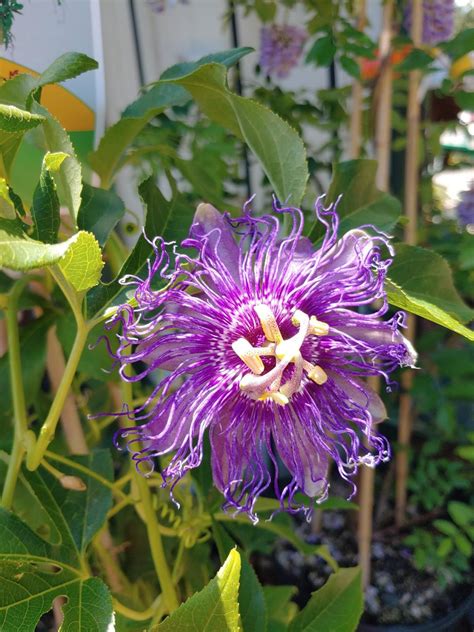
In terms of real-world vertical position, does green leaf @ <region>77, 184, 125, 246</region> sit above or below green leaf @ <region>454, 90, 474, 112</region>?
above

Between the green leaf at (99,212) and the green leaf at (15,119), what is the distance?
10cm

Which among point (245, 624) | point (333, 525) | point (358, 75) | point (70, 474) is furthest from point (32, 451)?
point (333, 525)

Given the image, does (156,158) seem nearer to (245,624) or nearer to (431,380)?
(431,380)

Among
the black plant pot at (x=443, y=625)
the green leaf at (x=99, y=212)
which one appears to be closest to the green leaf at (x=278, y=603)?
the black plant pot at (x=443, y=625)

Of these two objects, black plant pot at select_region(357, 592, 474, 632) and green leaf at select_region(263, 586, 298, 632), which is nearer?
green leaf at select_region(263, 586, 298, 632)

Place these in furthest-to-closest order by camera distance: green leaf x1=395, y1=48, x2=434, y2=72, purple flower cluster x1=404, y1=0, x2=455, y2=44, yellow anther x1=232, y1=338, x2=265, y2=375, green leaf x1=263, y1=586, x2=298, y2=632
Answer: purple flower cluster x1=404, y1=0, x2=455, y2=44, green leaf x1=395, y1=48, x2=434, y2=72, green leaf x1=263, y1=586, x2=298, y2=632, yellow anther x1=232, y1=338, x2=265, y2=375

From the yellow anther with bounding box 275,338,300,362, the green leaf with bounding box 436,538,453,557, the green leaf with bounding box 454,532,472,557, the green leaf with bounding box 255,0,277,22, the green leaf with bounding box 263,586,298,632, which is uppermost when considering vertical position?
the green leaf with bounding box 255,0,277,22

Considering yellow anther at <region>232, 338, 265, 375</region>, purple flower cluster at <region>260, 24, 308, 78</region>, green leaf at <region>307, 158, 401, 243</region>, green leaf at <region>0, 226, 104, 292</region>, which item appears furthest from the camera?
purple flower cluster at <region>260, 24, 308, 78</region>

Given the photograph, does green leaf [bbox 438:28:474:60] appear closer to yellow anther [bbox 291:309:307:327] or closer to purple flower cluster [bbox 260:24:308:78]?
purple flower cluster [bbox 260:24:308:78]

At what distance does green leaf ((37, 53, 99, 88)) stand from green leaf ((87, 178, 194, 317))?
9 centimetres

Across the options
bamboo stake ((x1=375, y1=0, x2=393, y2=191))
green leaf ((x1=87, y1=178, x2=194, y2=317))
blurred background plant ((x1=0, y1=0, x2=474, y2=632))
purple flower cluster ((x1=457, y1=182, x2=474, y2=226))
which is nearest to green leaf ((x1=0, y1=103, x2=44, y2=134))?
blurred background plant ((x1=0, y1=0, x2=474, y2=632))

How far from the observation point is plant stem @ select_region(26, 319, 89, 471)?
472mm

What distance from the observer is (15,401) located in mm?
561

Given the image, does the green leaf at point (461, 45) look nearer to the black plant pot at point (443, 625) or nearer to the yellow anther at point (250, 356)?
the yellow anther at point (250, 356)
